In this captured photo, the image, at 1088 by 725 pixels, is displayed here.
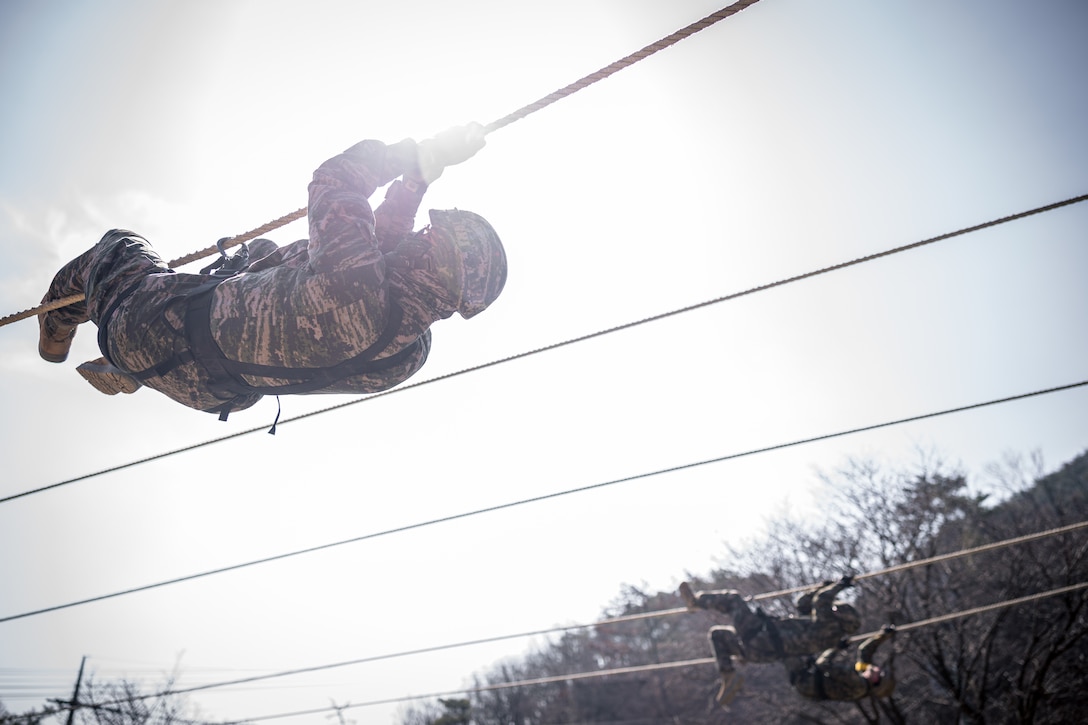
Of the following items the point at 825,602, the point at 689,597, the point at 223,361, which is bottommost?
the point at 825,602

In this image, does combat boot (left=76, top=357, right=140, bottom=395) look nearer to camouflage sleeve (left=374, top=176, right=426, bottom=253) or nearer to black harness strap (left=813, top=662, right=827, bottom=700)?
camouflage sleeve (left=374, top=176, right=426, bottom=253)

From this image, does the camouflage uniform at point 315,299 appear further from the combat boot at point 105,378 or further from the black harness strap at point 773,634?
the black harness strap at point 773,634

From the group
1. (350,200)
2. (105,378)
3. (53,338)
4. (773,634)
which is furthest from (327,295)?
(773,634)

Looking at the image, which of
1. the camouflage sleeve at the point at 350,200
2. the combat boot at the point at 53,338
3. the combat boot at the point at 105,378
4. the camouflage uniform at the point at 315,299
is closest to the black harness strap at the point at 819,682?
Answer: the camouflage uniform at the point at 315,299

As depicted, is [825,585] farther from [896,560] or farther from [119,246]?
[896,560]

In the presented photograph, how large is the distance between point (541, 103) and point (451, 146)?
1.12 ft

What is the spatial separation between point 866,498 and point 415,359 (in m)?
13.7

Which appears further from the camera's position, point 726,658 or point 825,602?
point 726,658

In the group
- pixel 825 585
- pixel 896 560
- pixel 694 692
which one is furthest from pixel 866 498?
pixel 694 692

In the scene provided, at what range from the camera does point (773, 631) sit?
6.10 metres

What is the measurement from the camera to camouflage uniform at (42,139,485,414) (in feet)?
6.41

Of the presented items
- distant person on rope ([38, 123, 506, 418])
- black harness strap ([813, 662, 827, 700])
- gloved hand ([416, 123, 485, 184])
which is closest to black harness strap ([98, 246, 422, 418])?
distant person on rope ([38, 123, 506, 418])

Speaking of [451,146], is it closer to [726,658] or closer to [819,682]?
[726,658]

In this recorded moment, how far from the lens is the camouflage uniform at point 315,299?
1953 millimetres
